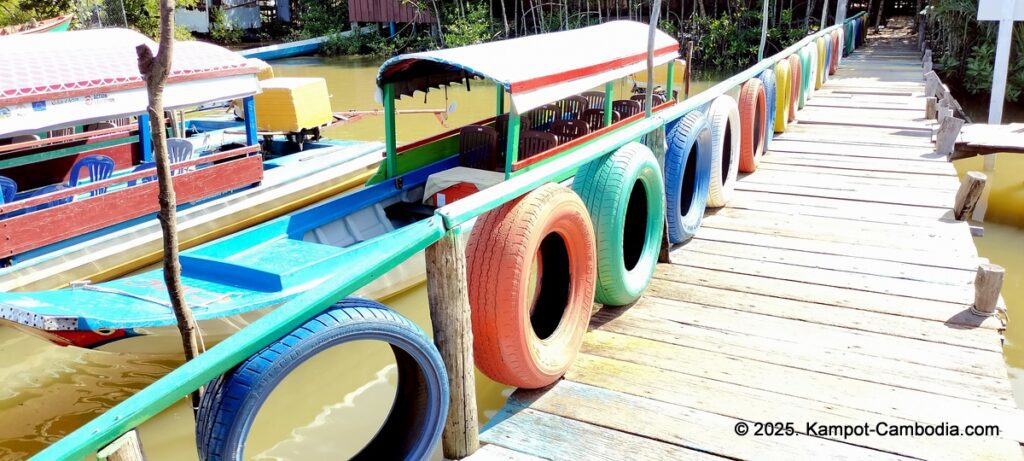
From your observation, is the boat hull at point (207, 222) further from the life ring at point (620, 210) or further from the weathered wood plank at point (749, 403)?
the weathered wood plank at point (749, 403)

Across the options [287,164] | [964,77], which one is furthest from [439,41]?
[287,164]

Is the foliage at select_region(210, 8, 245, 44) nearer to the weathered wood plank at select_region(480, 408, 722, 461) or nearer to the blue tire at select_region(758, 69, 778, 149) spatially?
the blue tire at select_region(758, 69, 778, 149)

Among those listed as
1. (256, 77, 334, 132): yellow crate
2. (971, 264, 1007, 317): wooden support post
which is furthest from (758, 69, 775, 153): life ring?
(256, 77, 334, 132): yellow crate

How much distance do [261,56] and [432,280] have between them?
27.0 m

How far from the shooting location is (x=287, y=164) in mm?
8883

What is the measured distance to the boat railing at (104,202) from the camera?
568cm

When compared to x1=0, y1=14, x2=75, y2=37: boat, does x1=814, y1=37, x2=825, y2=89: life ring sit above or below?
below

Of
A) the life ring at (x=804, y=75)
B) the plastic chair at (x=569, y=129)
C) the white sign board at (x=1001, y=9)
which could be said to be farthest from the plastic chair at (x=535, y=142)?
the white sign board at (x=1001, y=9)

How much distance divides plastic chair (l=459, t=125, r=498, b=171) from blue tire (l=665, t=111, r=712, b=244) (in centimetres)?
194

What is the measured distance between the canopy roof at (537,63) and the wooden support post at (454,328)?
301 centimetres

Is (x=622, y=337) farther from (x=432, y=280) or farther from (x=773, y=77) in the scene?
(x=773, y=77)

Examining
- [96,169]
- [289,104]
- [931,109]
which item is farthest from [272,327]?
[931,109]

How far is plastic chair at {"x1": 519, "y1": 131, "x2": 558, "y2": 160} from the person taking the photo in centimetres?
656

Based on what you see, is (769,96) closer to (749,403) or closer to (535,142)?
(535,142)
